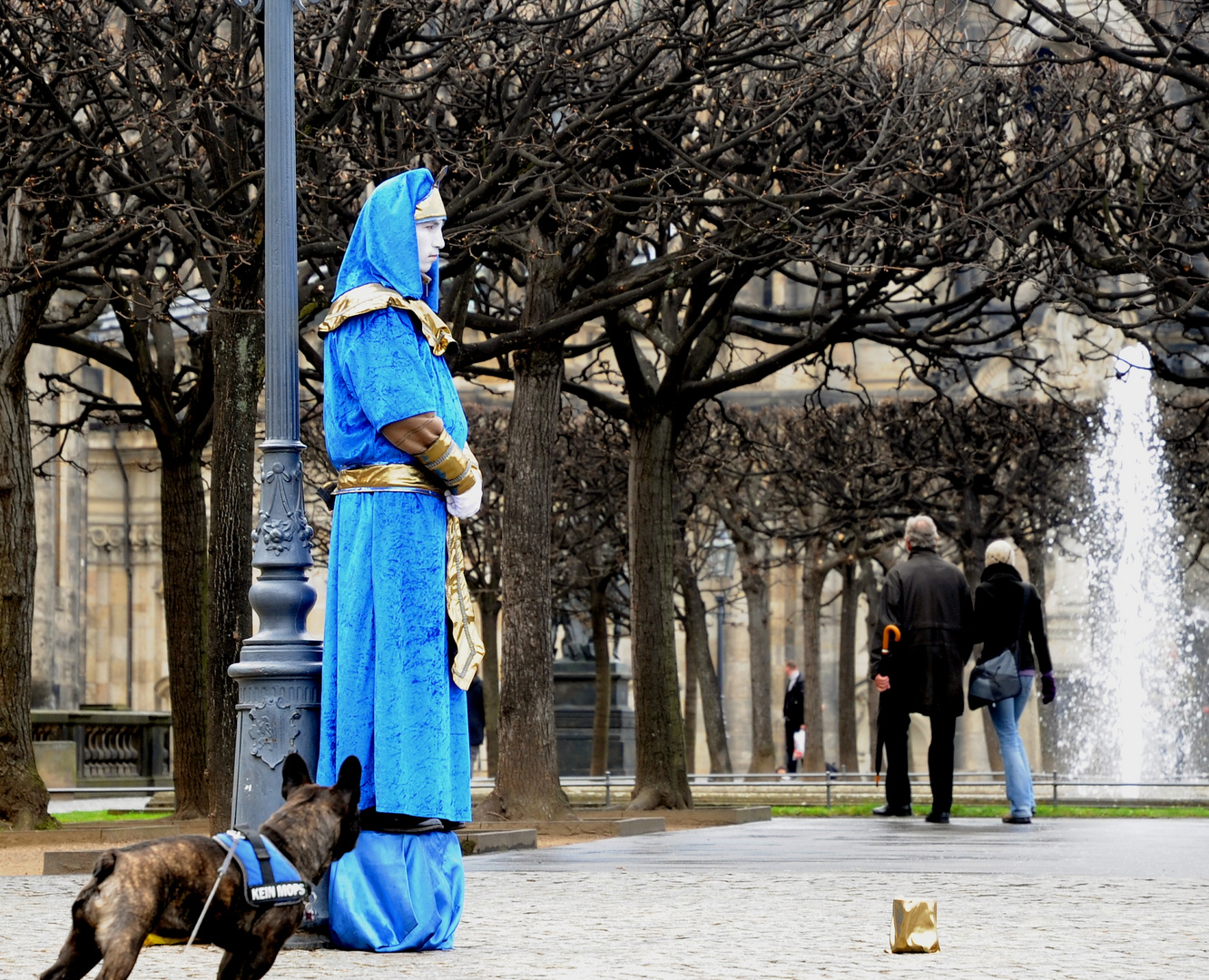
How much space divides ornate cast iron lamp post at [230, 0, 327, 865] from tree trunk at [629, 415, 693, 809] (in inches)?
398

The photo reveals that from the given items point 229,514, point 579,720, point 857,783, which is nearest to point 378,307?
point 229,514

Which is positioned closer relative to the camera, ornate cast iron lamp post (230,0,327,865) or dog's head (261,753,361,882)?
dog's head (261,753,361,882)

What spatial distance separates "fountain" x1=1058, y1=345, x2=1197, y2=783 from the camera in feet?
96.5

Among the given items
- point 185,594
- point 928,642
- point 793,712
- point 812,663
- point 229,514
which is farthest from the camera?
point 793,712

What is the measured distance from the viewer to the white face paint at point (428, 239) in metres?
7.09

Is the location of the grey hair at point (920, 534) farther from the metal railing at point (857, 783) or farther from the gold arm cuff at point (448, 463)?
the gold arm cuff at point (448, 463)

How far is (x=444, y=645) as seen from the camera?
7.03 metres

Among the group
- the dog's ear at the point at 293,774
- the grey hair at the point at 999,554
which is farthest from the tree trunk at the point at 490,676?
the dog's ear at the point at 293,774

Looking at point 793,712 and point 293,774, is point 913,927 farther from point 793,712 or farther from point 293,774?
point 793,712

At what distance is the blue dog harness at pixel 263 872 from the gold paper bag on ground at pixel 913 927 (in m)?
2.13

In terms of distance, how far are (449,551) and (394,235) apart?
1111 mm

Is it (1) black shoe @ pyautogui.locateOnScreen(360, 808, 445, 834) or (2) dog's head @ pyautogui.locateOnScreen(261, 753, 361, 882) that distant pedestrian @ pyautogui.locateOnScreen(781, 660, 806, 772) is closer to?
(1) black shoe @ pyautogui.locateOnScreen(360, 808, 445, 834)

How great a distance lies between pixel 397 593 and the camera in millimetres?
6914

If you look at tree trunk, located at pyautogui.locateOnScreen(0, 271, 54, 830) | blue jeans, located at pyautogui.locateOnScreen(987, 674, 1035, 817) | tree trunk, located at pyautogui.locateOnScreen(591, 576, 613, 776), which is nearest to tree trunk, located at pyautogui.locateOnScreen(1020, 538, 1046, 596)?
tree trunk, located at pyautogui.locateOnScreen(591, 576, 613, 776)
